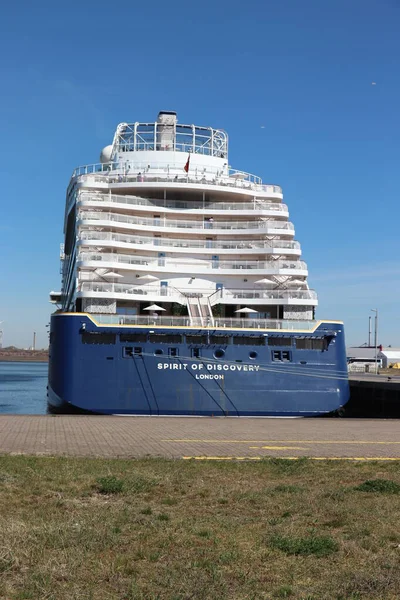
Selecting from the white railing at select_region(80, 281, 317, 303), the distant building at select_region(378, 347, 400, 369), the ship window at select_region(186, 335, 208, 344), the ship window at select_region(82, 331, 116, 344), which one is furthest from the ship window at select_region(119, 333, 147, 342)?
the distant building at select_region(378, 347, 400, 369)

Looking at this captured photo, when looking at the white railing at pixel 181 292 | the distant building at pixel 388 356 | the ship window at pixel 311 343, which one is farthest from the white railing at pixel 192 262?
the distant building at pixel 388 356

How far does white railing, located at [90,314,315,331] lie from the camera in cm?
2647

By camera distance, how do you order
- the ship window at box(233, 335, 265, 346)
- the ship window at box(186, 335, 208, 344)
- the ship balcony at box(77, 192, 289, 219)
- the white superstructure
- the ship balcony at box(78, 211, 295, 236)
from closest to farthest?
the ship window at box(186, 335, 208, 344) < the ship window at box(233, 335, 265, 346) < the white superstructure < the ship balcony at box(78, 211, 295, 236) < the ship balcony at box(77, 192, 289, 219)

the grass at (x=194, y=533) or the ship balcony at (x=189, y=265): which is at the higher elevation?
the ship balcony at (x=189, y=265)

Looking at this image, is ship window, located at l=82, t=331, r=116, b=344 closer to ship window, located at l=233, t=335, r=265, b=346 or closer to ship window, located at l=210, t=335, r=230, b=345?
ship window, located at l=210, t=335, r=230, b=345

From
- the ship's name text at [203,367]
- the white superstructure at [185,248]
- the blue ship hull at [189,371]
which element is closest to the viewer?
the blue ship hull at [189,371]

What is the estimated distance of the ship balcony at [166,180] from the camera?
3253 centimetres

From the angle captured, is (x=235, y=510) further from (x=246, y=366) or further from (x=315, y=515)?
(x=246, y=366)

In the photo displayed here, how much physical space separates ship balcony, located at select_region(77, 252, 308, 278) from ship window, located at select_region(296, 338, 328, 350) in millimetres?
3854

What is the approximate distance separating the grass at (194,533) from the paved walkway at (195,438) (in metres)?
2.61

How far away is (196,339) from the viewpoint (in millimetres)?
26406

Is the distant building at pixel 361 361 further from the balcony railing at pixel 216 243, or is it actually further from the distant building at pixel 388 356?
the balcony railing at pixel 216 243

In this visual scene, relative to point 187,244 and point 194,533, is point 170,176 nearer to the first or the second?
point 187,244

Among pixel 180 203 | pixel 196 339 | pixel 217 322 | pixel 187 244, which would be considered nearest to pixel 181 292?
pixel 187 244
